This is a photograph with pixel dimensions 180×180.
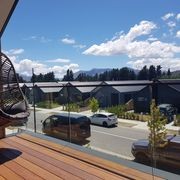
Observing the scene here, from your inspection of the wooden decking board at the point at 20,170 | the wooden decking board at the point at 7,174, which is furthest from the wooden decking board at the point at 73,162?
the wooden decking board at the point at 7,174

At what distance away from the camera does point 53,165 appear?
2.51m

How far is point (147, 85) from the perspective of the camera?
2385 millimetres

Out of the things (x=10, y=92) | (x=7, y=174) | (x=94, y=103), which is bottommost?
(x=7, y=174)

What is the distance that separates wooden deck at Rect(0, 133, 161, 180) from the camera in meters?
2.25

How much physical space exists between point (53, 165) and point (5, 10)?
1969mm

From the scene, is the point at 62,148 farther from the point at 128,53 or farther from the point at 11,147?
the point at 128,53

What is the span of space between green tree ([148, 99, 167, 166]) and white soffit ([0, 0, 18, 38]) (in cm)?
203

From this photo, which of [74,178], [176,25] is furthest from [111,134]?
[176,25]

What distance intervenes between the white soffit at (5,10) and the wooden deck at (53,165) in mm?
1546

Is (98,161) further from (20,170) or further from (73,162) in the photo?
(20,170)

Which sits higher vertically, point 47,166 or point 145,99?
point 145,99

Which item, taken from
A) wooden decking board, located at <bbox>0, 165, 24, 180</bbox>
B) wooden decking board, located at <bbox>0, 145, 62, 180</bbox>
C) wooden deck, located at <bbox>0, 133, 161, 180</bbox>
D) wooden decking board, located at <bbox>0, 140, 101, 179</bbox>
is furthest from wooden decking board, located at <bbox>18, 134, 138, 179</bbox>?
wooden decking board, located at <bbox>0, 165, 24, 180</bbox>

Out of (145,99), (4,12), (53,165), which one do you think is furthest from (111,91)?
(53,165)

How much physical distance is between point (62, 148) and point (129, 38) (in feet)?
135
